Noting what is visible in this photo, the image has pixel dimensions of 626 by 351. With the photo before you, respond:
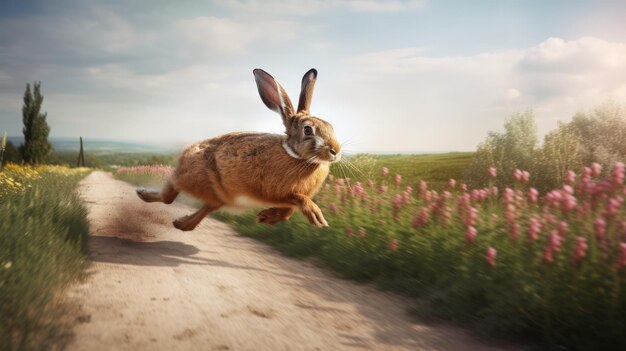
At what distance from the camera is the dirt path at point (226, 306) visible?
479cm

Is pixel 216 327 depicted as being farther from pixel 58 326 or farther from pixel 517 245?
pixel 517 245

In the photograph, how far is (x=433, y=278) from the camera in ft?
Answer: 22.4

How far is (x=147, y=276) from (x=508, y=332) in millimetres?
4620

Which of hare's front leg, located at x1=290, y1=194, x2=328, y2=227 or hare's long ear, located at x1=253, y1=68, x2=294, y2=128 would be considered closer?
hare's front leg, located at x1=290, y1=194, x2=328, y2=227

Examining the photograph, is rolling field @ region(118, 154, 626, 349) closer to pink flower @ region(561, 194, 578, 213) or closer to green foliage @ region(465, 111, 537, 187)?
pink flower @ region(561, 194, 578, 213)

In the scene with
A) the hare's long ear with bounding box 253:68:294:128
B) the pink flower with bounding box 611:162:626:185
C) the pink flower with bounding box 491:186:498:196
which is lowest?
the pink flower with bounding box 491:186:498:196

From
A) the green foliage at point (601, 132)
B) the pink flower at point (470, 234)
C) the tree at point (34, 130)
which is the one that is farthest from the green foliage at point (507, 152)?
the tree at point (34, 130)

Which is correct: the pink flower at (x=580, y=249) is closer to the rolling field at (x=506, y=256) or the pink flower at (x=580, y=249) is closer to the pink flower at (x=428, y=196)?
the rolling field at (x=506, y=256)

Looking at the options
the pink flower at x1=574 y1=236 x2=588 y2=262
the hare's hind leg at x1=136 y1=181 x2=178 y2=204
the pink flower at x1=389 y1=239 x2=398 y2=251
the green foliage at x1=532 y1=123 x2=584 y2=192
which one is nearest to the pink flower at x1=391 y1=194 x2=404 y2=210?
the pink flower at x1=389 y1=239 x2=398 y2=251

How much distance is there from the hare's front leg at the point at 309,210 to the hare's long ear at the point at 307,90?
103cm

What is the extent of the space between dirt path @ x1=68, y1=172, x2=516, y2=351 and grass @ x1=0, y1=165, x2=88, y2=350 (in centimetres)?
25

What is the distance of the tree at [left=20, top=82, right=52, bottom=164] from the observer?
98.3 ft

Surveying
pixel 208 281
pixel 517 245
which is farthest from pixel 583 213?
pixel 208 281

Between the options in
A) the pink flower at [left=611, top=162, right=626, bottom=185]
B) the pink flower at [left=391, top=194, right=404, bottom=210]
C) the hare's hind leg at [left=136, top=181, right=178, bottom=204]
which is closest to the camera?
the pink flower at [left=611, top=162, right=626, bottom=185]
